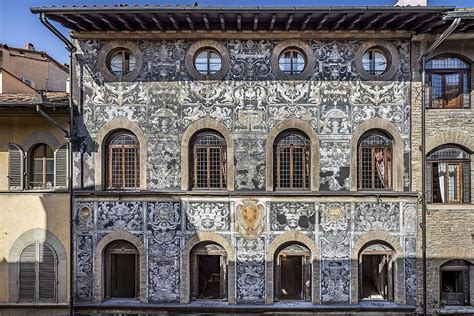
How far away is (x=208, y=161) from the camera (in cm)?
1057

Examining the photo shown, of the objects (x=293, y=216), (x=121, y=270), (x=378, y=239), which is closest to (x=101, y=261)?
(x=121, y=270)

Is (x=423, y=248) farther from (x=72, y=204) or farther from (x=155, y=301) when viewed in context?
(x=72, y=204)

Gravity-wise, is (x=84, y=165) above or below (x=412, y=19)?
below

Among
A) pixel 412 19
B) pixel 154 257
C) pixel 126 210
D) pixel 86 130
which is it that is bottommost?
pixel 154 257

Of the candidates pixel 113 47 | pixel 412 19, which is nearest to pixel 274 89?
pixel 412 19

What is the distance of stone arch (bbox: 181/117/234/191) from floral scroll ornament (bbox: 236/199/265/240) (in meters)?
0.64

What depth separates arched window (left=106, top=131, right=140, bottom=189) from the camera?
10.6m

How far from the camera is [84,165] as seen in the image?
416 inches

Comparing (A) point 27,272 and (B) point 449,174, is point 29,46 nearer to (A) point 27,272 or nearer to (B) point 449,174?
(A) point 27,272

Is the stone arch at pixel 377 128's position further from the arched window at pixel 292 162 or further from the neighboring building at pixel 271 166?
the arched window at pixel 292 162

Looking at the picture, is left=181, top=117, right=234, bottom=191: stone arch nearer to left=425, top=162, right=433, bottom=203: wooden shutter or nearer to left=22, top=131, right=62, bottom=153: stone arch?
left=22, top=131, right=62, bottom=153: stone arch

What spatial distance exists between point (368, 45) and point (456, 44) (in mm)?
2457

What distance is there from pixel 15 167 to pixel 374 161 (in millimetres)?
10387

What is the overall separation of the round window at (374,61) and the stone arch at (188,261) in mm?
6434
